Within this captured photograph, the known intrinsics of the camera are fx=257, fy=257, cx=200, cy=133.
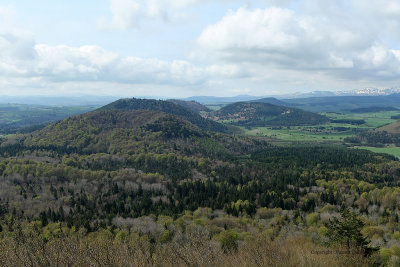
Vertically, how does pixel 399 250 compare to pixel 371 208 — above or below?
above

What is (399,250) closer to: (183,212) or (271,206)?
(271,206)

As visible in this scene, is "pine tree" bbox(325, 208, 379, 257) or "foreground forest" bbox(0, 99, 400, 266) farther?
"foreground forest" bbox(0, 99, 400, 266)

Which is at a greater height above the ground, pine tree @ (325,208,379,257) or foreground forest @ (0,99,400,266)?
pine tree @ (325,208,379,257)

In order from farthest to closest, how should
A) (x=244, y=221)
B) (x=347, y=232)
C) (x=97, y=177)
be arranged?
1. (x=97, y=177)
2. (x=244, y=221)
3. (x=347, y=232)

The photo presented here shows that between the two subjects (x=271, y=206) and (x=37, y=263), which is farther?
(x=271, y=206)

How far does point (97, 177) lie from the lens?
157m

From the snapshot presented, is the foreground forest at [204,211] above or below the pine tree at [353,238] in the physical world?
below

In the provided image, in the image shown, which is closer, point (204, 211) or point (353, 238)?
point (353, 238)

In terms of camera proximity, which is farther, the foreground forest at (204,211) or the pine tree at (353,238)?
the foreground forest at (204,211)

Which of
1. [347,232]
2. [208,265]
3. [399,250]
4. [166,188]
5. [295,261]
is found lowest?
[166,188]

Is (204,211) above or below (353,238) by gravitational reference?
below

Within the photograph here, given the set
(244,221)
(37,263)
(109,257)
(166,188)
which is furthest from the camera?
(166,188)

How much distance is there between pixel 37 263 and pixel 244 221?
79.4 meters

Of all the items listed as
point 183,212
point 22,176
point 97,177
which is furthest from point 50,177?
point 183,212
